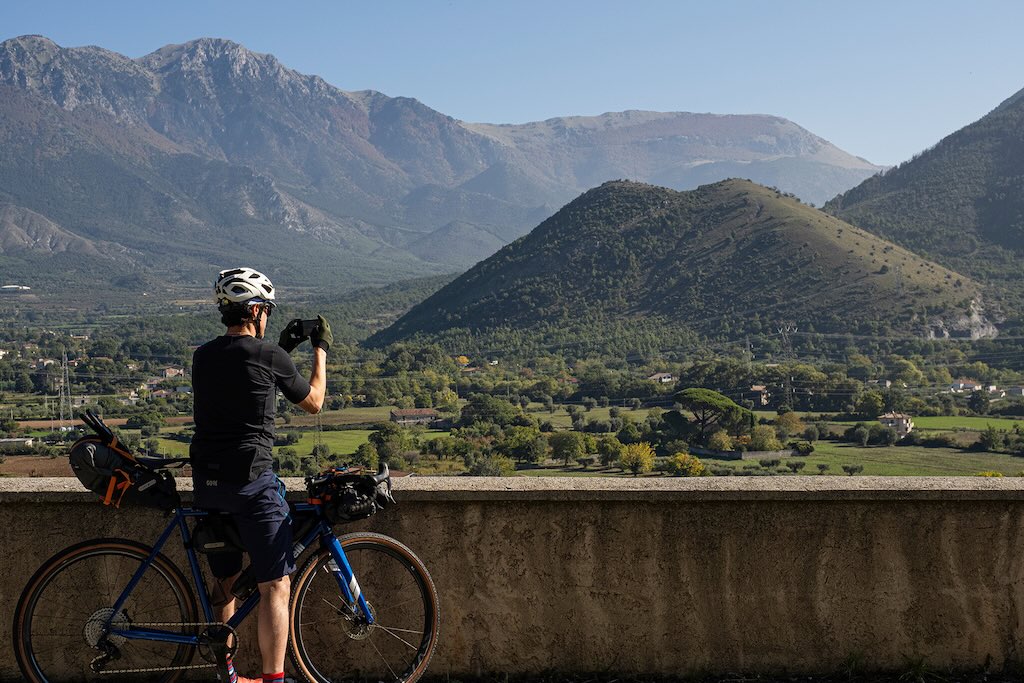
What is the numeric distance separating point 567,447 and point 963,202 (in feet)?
348

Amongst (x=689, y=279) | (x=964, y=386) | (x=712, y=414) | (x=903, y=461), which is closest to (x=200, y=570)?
(x=903, y=461)

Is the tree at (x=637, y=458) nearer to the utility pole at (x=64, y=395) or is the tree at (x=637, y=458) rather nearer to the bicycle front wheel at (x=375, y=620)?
the utility pole at (x=64, y=395)

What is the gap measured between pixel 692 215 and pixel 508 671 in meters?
133

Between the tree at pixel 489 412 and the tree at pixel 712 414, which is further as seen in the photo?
the tree at pixel 489 412

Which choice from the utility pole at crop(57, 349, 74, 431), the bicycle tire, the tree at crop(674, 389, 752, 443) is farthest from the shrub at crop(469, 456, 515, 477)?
the bicycle tire

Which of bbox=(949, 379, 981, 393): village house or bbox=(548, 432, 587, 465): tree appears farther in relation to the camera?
bbox=(949, 379, 981, 393): village house

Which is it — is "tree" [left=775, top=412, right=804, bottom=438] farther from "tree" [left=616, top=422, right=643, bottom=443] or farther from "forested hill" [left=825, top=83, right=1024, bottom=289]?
"forested hill" [left=825, top=83, right=1024, bottom=289]

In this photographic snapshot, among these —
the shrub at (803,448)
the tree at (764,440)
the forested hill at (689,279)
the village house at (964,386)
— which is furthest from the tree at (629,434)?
the forested hill at (689,279)

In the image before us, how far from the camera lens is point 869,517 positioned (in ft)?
16.2

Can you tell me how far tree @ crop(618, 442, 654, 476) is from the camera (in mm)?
37500

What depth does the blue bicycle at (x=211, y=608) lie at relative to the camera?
4.42 metres

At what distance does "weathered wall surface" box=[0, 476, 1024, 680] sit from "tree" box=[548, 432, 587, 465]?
36.7 meters

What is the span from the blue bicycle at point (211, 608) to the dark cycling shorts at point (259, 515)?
0.14 meters

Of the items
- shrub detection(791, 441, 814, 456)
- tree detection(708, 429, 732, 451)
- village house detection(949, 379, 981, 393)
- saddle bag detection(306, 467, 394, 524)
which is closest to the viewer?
saddle bag detection(306, 467, 394, 524)
